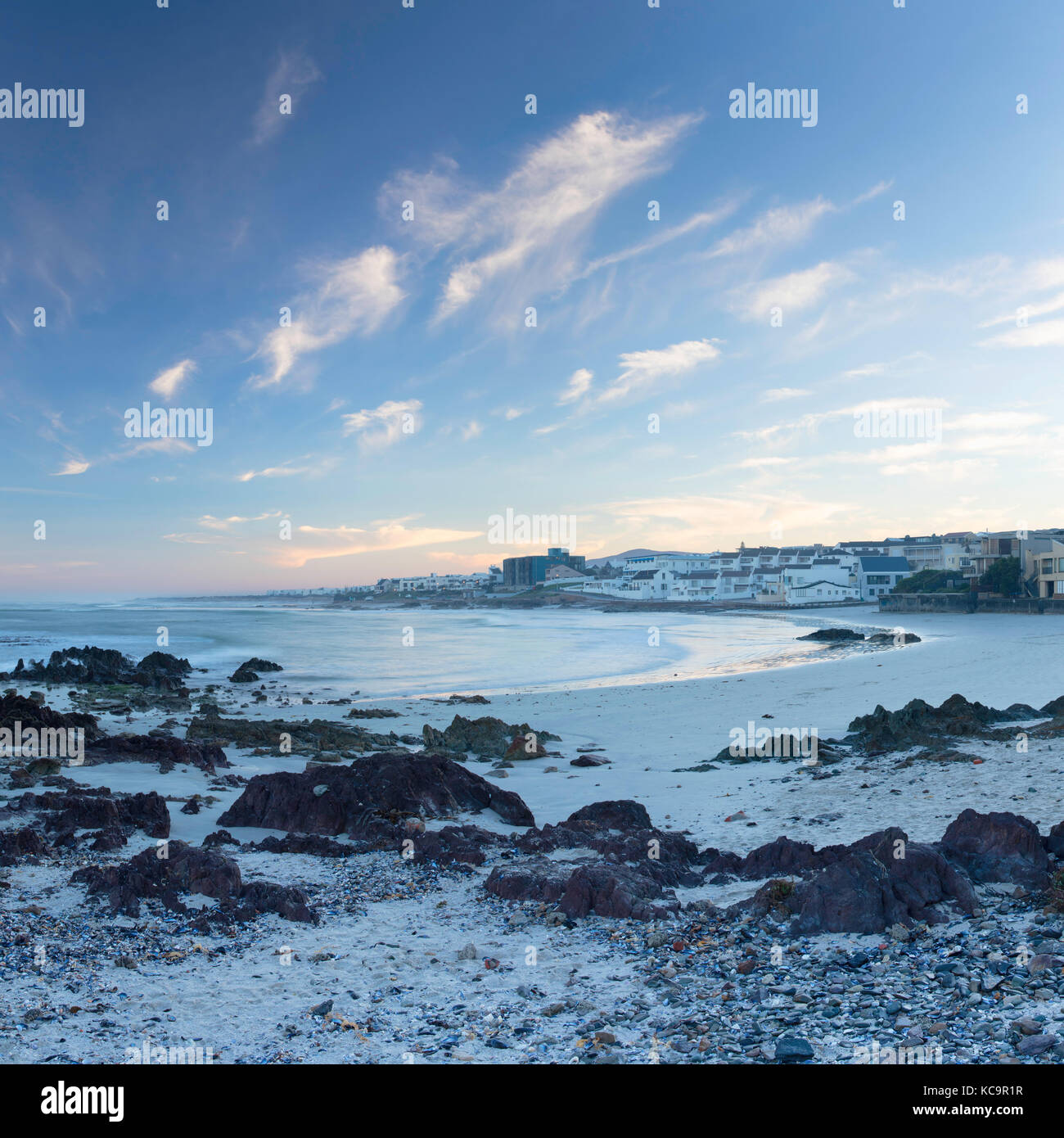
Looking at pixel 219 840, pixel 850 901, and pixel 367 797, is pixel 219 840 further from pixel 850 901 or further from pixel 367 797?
pixel 850 901

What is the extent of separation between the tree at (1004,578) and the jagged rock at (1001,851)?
66.6 meters

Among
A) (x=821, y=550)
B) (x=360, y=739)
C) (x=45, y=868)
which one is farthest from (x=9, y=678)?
(x=821, y=550)

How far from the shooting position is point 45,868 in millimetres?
8188

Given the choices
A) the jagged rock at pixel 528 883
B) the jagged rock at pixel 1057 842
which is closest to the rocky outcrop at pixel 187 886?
the jagged rock at pixel 528 883

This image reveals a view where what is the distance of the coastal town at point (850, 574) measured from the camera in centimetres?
6391

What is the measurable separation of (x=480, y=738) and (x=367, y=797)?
20.3 ft

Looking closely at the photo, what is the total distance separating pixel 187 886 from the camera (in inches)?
298

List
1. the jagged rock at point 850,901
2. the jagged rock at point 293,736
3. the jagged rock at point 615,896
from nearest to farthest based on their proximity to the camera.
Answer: the jagged rock at point 850,901
the jagged rock at point 615,896
the jagged rock at point 293,736

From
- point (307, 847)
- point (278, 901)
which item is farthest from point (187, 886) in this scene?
point (307, 847)

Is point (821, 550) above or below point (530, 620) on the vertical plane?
above

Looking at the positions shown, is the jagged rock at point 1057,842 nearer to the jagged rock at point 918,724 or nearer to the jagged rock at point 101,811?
the jagged rock at point 918,724
